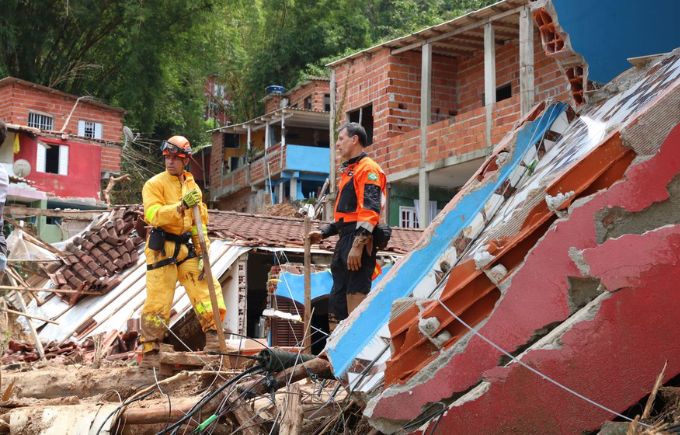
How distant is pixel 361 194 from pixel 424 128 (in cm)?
1480

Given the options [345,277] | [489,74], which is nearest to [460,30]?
[489,74]

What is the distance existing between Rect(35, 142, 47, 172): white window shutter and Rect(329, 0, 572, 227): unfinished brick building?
36.9ft

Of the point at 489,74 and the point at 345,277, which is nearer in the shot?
the point at 345,277

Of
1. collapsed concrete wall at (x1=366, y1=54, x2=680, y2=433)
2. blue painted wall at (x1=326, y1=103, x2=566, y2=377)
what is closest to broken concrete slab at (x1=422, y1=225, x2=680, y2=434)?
collapsed concrete wall at (x1=366, y1=54, x2=680, y2=433)

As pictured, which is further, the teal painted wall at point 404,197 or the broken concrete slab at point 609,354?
the teal painted wall at point 404,197

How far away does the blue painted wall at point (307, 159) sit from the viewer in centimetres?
3547

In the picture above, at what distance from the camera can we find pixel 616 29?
23.6 feet

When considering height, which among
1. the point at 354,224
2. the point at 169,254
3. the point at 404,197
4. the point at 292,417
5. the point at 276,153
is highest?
the point at 276,153

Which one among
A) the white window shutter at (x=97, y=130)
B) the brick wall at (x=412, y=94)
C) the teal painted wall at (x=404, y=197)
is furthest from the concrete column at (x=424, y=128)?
the white window shutter at (x=97, y=130)

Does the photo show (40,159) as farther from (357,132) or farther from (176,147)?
(357,132)

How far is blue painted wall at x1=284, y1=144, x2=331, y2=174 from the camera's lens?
35469 millimetres

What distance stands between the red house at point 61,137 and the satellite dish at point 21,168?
0.13 meters

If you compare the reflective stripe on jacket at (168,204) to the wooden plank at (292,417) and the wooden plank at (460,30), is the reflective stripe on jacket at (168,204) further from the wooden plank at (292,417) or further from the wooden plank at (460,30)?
the wooden plank at (460,30)

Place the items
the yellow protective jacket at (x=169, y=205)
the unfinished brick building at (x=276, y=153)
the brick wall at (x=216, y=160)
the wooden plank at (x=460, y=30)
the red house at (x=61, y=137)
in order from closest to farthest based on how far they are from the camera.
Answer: the yellow protective jacket at (x=169, y=205)
the wooden plank at (x=460, y=30)
the red house at (x=61, y=137)
the unfinished brick building at (x=276, y=153)
the brick wall at (x=216, y=160)
